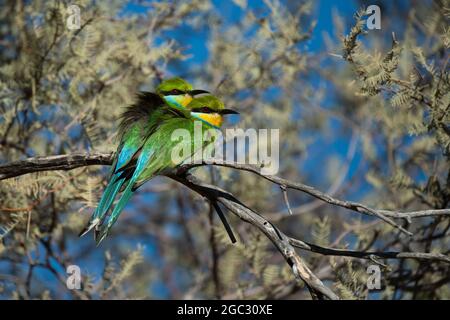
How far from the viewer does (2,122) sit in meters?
2.80

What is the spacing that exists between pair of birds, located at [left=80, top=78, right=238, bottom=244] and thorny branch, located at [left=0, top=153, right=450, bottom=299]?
0.33 ft

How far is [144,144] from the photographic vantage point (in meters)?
2.26

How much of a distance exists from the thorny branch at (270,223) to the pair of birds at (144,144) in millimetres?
99

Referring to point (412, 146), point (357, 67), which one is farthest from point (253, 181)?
point (357, 67)

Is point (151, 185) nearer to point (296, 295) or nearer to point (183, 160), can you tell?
point (296, 295)

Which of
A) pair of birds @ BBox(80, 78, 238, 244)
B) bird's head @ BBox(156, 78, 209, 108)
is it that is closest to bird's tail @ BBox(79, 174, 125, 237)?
pair of birds @ BBox(80, 78, 238, 244)

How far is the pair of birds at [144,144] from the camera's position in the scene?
2.05m

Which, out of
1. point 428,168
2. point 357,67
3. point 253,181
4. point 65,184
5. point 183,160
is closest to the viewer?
point 357,67

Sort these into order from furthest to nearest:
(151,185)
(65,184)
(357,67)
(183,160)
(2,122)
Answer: (151,185) → (2,122) → (65,184) → (183,160) → (357,67)

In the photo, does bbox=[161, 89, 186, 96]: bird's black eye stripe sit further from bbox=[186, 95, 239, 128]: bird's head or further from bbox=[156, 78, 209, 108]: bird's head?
bbox=[186, 95, 239, 128]: bird's head

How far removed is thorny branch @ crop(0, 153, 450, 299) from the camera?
5.23 ft

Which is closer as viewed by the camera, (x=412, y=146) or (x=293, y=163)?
(x=412, y=146)

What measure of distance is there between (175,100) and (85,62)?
42cm

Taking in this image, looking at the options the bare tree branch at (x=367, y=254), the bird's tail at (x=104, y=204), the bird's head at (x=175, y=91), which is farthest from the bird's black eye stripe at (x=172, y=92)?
the bare tree branch at (x=367, y=254)
